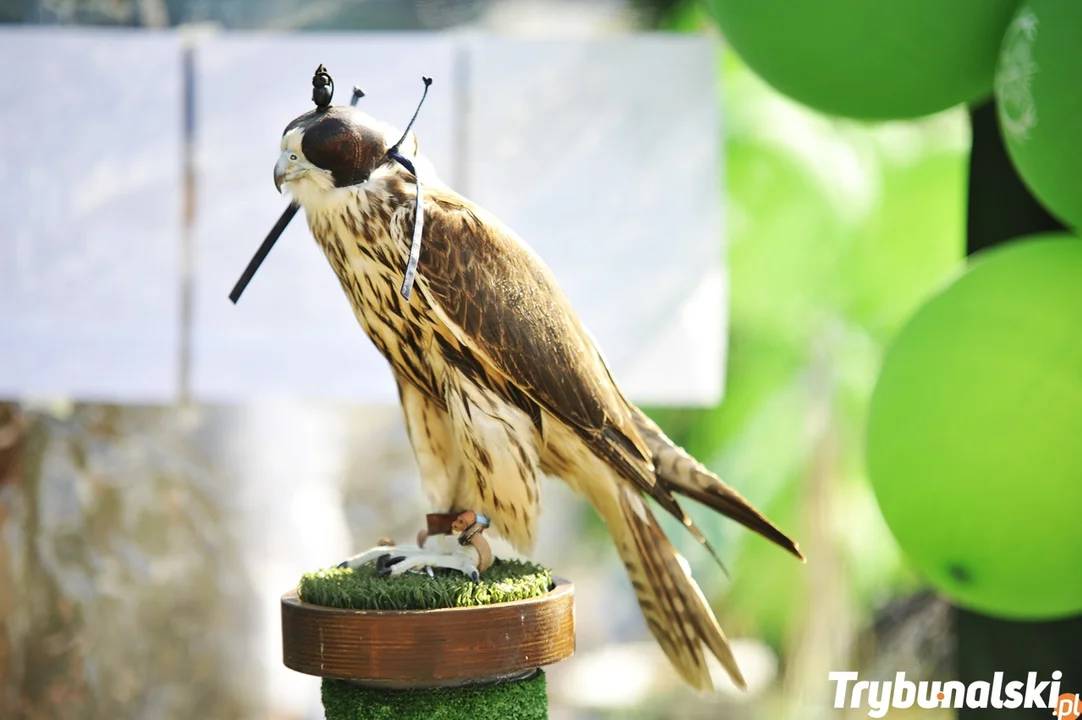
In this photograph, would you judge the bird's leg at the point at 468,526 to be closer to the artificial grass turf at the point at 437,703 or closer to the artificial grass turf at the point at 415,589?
the artificial grass turf at the point at 415,589

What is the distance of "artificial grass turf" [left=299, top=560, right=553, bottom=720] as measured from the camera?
3.35ft

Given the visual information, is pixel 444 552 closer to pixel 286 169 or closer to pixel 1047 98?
pixel 286 169

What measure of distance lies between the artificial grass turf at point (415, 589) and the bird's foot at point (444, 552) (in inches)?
0.4

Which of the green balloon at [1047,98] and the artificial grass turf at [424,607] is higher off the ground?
the green balloon at [1047,98]

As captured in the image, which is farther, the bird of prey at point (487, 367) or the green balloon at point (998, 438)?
the green balloon at point (998, 438)

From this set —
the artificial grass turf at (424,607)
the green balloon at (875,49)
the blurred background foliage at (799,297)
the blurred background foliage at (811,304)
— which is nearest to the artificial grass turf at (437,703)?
the artificial grass turf at (424,607)

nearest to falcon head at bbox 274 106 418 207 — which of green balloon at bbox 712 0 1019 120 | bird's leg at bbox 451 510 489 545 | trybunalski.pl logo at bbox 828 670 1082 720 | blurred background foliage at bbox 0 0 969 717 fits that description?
bird's leg at bbox 451 510 489 545

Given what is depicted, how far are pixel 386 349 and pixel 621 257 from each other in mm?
1126

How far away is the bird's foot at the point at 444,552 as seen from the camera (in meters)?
1.09

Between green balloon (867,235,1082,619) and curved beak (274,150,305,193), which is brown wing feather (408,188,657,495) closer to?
curved beak (274,150,305,193)

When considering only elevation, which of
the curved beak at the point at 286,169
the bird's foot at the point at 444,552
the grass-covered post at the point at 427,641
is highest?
the curved beak at the point at 286,169

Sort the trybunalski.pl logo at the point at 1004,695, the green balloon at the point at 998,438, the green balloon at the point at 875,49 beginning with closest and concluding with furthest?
the green balloon at the point at 998,438, the green balloon at the point at 875,49, the trybunalski.pl logo at the point at 1004,695

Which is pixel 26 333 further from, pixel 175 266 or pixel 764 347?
pixel 764 347

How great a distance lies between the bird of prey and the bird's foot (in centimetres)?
3
